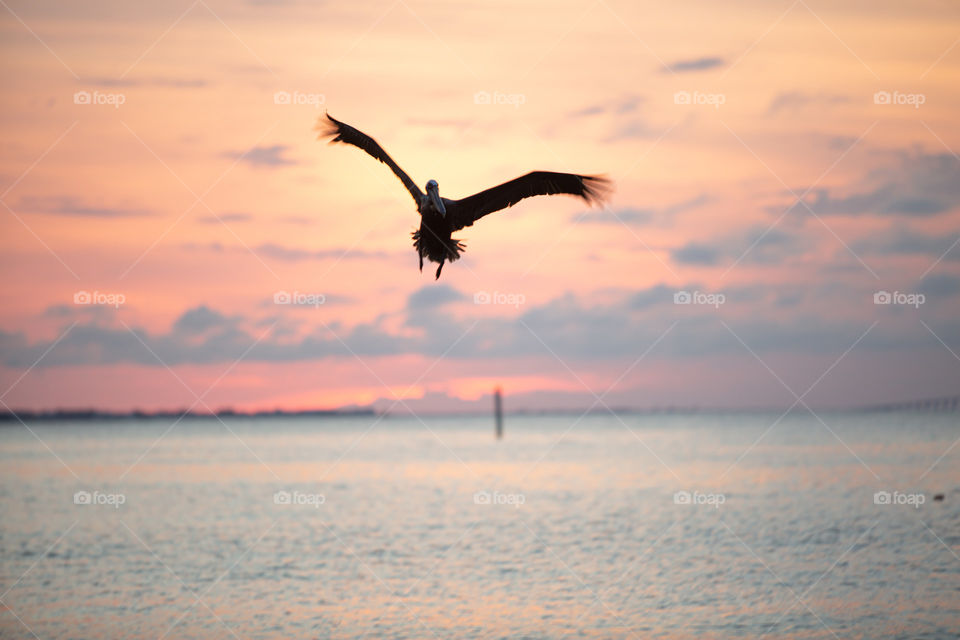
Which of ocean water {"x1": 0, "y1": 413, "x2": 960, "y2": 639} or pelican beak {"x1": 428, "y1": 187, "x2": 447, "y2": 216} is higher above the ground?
pelican beak {"x1": 428, "y1": 187, "x2": 447, "y2": 216}

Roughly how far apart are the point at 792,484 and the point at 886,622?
3581 cm

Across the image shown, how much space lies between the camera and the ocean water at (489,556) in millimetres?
25562

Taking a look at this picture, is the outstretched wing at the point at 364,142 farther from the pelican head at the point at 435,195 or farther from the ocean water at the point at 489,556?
the ocean water at the point at 489,556

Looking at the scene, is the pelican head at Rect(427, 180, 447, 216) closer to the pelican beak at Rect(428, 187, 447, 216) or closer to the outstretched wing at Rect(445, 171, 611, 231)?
the pelican beak at Rect(428, 187, 447, 216)

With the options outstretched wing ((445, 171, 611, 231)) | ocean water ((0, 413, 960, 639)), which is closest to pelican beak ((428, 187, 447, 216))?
outstretched wing ((445, 171, 611, 231))

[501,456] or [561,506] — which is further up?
[501,456]

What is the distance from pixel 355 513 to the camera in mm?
48156

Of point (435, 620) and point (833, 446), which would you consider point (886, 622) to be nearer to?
point (435, 620)

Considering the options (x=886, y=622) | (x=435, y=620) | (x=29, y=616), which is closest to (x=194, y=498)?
(x=29, y=616)

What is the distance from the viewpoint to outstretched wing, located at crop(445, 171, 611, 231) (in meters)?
15.4

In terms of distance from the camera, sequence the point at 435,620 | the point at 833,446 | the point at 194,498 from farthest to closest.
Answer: the point at 833,446 → the point at 194,498 → the point at 435,620

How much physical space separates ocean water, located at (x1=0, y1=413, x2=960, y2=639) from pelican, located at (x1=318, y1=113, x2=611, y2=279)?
11828 millimetres

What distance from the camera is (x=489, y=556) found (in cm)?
3434

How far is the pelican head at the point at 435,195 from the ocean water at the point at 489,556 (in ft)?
42.3
